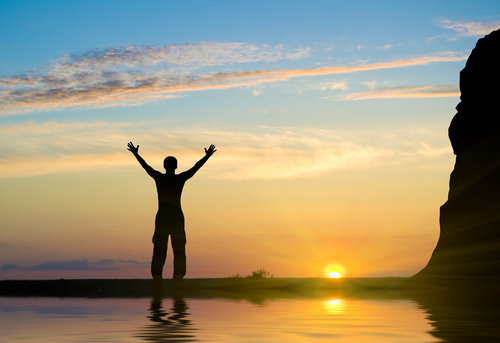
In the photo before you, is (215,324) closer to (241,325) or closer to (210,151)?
(241,325)

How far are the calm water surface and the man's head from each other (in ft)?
18.1

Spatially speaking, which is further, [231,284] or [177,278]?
[231,284]

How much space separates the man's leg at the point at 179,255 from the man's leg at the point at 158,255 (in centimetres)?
30

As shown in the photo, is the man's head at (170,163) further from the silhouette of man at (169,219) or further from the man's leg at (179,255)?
the man's leg at (179,255)

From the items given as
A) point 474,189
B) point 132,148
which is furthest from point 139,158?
point 474,189

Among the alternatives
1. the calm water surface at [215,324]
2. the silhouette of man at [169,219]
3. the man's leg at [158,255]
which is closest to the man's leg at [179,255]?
the silhouette of man at [169,219]

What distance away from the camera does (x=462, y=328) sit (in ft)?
24.9

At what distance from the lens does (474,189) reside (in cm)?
1866

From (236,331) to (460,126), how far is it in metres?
15.3

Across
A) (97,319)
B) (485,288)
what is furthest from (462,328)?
(485,288)

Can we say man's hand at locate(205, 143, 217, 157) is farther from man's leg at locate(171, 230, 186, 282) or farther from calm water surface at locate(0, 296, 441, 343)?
calm water surface at locate(0, 296, 441, 343)

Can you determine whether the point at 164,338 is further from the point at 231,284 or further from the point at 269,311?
the point at 231,284

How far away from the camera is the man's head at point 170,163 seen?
16438 millimetres

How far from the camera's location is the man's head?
16.4 m
